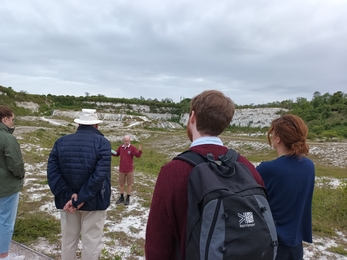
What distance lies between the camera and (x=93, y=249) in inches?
131

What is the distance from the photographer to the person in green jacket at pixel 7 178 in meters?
3.38

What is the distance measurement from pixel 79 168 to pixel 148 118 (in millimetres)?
69411

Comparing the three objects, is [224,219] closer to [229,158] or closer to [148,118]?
[229,158]

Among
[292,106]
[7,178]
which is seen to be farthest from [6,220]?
[292,106]

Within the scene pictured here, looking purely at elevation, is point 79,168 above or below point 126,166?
above

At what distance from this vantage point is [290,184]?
2.31 meters

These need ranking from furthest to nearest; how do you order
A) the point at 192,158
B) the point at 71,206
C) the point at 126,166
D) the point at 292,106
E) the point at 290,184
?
the point at 292,106 < the point at 126,166 < the point at 71,206 < the point at 290,184 < the point at 192,158

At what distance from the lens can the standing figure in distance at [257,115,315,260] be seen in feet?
7.60

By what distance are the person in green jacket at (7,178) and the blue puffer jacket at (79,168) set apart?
25.4 inches

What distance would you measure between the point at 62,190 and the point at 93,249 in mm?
894

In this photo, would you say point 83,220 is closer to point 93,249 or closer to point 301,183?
point 93,249

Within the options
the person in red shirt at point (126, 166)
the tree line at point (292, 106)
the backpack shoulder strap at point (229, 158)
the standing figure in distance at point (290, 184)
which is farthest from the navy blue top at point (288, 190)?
the tree line at point (292, 106)

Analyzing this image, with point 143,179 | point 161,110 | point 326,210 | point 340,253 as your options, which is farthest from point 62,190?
point 161,110

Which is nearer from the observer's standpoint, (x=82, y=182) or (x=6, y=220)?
(x=82, y=182)
